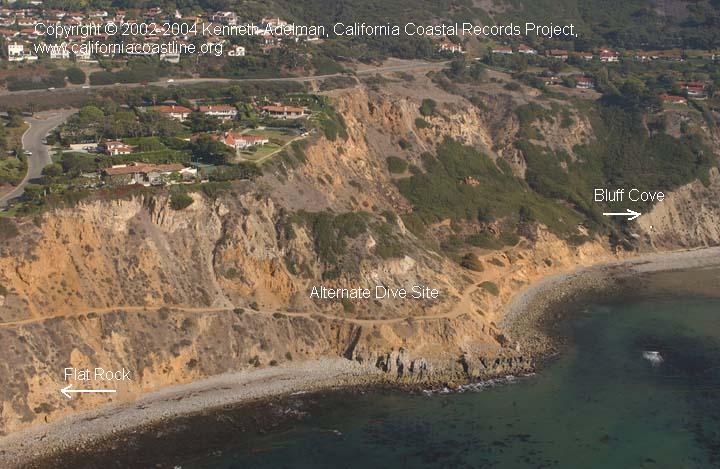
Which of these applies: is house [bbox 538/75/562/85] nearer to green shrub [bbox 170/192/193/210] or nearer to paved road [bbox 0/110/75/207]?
paved road [bbox 0/110/75/207]

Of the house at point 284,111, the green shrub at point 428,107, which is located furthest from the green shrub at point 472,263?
the green shrub at point 428,107

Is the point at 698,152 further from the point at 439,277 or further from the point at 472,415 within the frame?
the point at 472,415

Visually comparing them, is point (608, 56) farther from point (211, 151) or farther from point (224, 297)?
point (224, 297)

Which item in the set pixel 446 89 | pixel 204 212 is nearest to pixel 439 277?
pixel 204 212

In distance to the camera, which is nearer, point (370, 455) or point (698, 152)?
point (370, 455)

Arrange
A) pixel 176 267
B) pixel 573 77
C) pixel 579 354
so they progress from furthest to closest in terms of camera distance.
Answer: pixel 573 77 < pixel 579 354 < pixel 176 267

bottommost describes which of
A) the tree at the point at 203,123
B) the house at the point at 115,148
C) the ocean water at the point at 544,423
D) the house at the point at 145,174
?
the ocean water at the point at 544,423

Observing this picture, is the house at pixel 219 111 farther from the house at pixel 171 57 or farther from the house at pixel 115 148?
the house at pixel 171 57

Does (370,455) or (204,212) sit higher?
(204,212)
